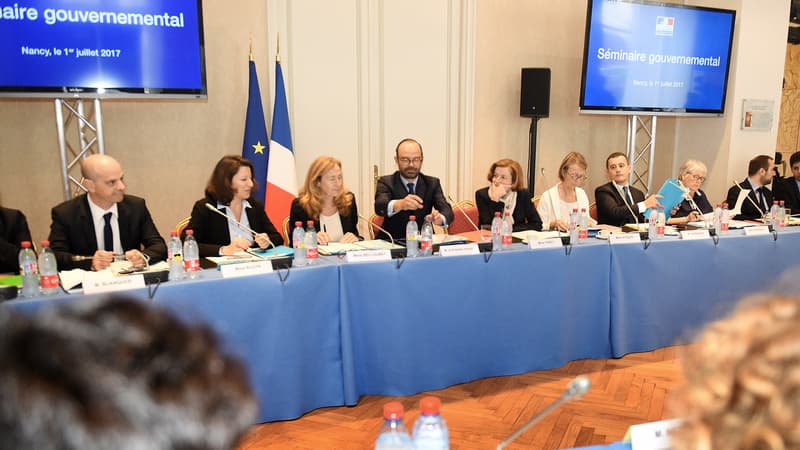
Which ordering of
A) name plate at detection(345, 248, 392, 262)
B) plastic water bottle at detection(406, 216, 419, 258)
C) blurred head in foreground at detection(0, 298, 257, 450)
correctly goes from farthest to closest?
plastic water bottle at detection(406, 216, 419, 258)
name plate at detection(345, 248, 392, 262)
blurred head in foreground at detection(0, 298, 257, 450)

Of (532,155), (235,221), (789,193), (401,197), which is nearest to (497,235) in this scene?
(401,197)

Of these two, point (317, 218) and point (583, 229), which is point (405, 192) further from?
point (583, 229)

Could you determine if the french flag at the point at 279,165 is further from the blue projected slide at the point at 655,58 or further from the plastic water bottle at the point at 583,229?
the blue projected slide at the point at 655,58

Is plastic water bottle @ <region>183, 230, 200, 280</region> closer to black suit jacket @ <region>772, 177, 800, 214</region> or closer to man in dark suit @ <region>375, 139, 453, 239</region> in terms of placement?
man in dark suit @ <region>375, 139, 453, 239</region>

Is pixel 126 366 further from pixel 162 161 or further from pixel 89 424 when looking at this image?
pixel 162 161

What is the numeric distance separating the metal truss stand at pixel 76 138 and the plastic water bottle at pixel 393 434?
323cm

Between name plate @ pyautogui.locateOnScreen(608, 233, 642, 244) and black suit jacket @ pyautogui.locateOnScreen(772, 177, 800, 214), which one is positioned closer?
name plate @ pyautogui.locateOnScreen(608, 233, 642, 244)

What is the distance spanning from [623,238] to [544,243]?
0.51m

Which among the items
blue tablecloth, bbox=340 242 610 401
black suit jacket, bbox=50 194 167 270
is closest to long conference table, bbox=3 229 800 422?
blue tablecloth, bbox=340 242 610 401

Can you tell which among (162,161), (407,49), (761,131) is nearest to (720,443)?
(162,161)

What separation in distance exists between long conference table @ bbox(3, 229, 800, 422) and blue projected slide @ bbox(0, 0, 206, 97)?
1.86 meters

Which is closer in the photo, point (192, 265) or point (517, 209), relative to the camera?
point (192, 265)

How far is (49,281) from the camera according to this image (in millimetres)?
2219

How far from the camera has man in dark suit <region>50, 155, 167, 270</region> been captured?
9.23 ft
